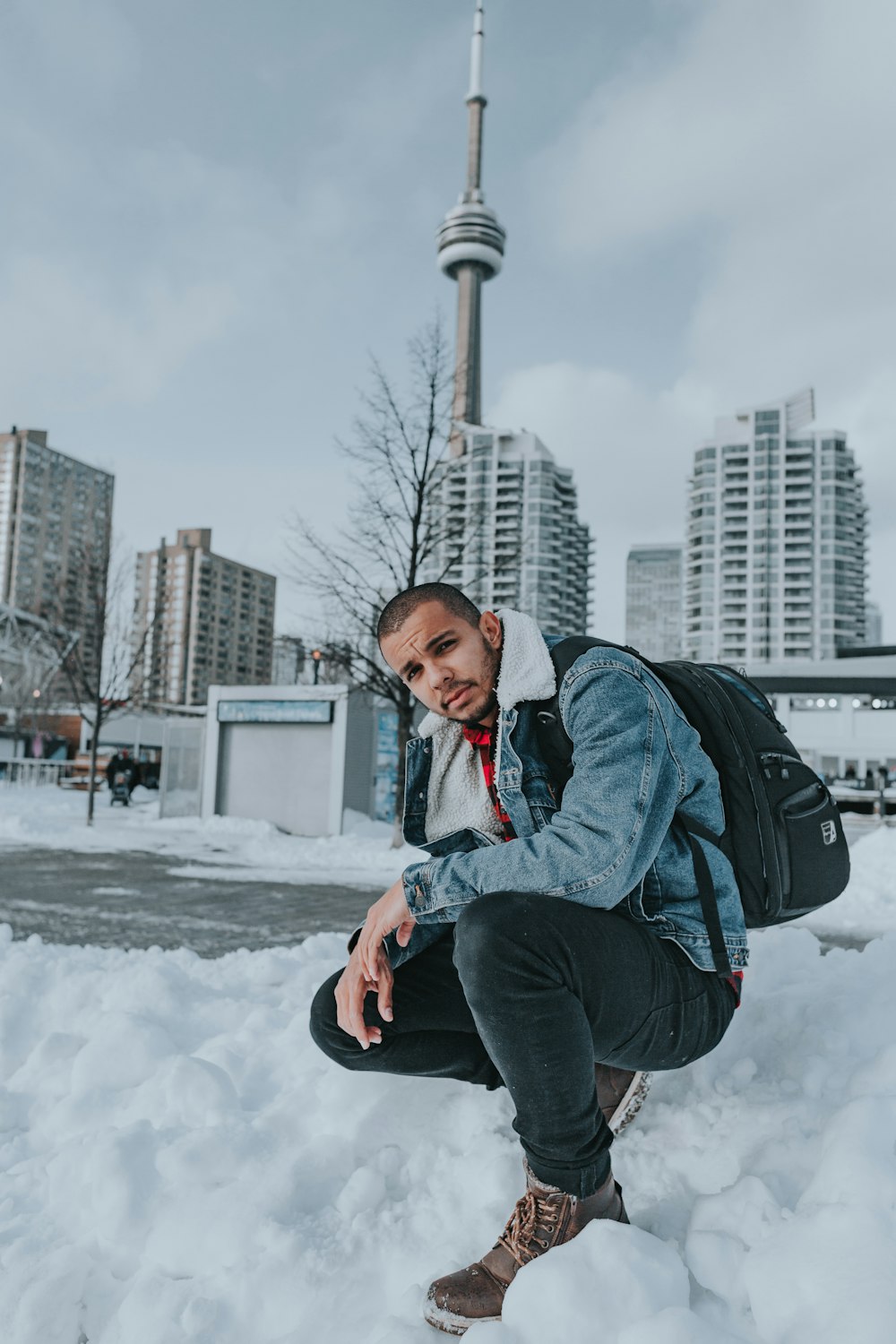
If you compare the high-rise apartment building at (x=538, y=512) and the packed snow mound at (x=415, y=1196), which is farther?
the high-rise apartment building at (x=538, y=512)

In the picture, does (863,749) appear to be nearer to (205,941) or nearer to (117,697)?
(117,697)

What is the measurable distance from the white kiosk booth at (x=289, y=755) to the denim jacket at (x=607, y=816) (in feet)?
52.5

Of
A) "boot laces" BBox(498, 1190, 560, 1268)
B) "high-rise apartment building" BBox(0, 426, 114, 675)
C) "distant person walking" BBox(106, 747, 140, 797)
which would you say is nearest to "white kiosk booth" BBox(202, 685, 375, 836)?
"distant person walking" BBox(106, 747, 140, 797)

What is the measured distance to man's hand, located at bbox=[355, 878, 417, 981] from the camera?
6.27 feet

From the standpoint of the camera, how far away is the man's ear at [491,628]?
2127 millimetres

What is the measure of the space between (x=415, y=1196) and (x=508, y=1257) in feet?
1.45

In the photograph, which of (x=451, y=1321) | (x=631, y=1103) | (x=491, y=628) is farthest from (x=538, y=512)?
(x=451, y=1321)

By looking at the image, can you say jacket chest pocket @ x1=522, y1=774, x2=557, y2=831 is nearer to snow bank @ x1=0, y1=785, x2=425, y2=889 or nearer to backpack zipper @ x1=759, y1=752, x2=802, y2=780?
backpack zipper @ x1=759, y1=752, x2=802, y2=780

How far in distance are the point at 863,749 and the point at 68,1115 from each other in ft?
127

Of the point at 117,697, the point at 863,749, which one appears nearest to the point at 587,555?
the point at 863,749

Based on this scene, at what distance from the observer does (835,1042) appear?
7.32 feet

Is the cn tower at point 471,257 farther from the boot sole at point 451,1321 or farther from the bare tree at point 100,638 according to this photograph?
the boot sole at point 451,1321

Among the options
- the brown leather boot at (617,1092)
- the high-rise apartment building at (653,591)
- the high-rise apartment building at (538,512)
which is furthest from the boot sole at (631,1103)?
the high-rise apartment building at (653,591)

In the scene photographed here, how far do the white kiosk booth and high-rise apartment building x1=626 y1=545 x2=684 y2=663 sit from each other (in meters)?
146
